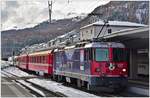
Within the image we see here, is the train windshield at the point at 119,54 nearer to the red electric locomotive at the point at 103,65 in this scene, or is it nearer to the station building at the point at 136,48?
the red electric locomotive at the point at 103,65

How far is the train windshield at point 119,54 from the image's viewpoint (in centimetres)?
2203

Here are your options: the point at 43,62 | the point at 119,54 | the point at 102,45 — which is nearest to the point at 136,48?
the point at 119,54

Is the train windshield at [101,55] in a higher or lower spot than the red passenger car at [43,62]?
higher

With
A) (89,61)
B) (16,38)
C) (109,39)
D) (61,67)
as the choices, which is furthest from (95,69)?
(16,38)

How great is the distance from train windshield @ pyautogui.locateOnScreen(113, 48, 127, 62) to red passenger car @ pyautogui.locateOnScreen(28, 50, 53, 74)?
1297 centimetres

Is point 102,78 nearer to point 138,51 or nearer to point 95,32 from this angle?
point 138,51

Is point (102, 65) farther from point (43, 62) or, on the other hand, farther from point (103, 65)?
point (43, 62)

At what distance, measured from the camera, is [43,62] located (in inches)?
1540

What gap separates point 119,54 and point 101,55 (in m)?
1.02

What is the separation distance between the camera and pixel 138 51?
31922 millimetres

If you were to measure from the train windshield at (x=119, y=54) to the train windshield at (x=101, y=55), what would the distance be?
0.43 meters

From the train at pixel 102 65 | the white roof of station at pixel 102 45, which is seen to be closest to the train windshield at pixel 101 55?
the train at pixel 102 65

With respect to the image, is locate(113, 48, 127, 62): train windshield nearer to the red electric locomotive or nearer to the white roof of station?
the red electric locomotive

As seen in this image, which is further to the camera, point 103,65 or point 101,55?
point 101,55
